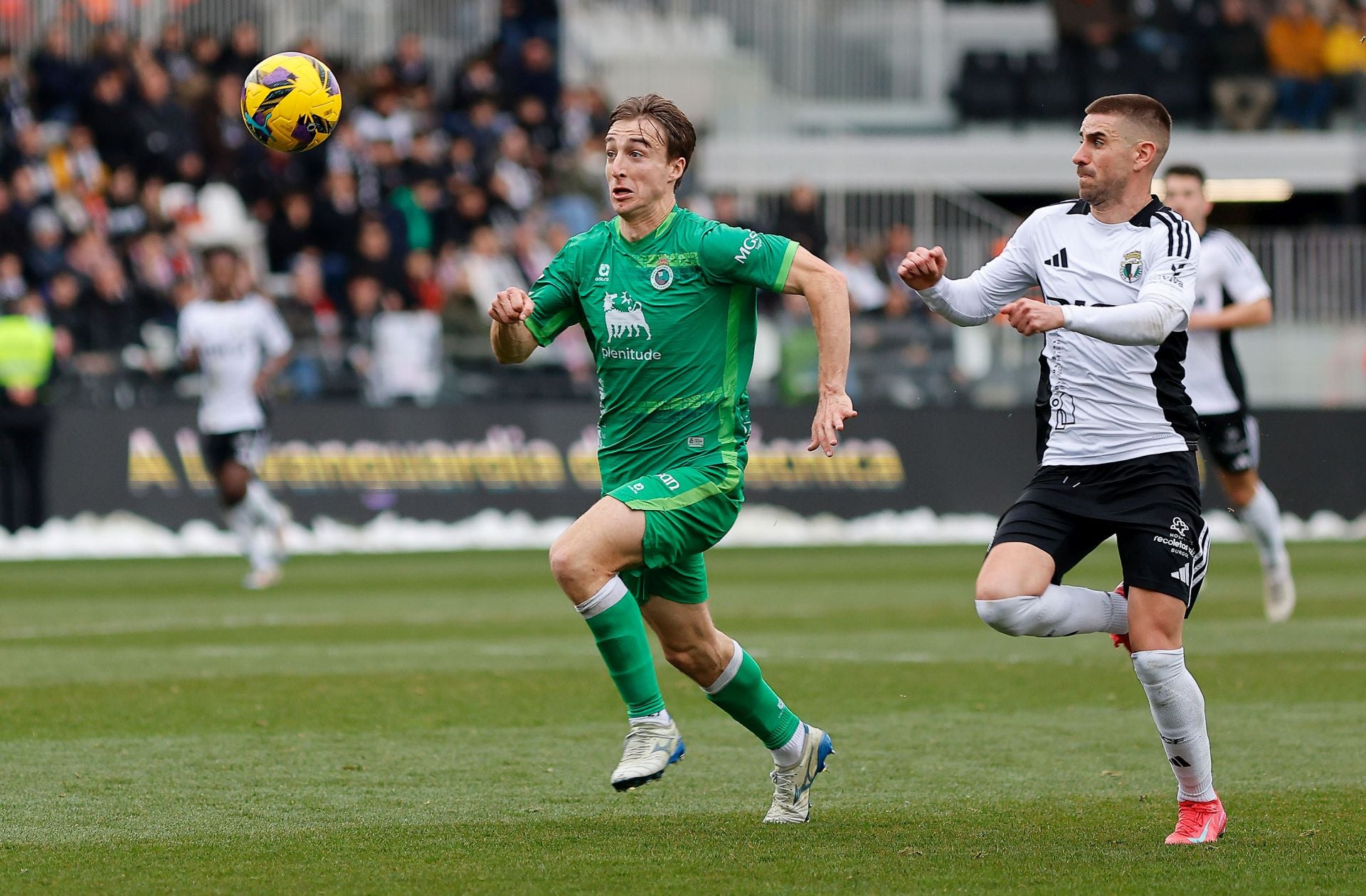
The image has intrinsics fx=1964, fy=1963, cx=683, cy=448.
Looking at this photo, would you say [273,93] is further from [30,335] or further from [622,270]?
[30,335]

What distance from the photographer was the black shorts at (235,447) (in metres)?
15.8

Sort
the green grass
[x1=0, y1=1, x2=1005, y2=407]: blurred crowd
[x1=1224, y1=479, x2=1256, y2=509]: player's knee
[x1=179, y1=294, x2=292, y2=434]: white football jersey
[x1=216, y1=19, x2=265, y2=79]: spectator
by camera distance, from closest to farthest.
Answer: the green grass
[x1=1224, y1=479, x2=1256, y2=509]: player's knee
[x1=179, y1=294, x2=292, y2=434]: white football jersey
[x1=0, y1=1, x2=1005, y2=407]: blurred crowd
[x1=216, y1=19, x2=265, y2=79]: spectator

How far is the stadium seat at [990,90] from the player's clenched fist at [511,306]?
23.4 m

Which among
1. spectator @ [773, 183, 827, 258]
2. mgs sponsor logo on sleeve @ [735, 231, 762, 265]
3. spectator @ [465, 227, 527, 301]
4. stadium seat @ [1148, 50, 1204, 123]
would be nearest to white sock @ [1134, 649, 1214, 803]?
mgs sponsor logo on sleeve @ [735, 231, 762, 265]

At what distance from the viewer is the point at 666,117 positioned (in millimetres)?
6371

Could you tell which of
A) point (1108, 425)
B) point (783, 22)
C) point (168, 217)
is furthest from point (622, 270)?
point (783, 22)

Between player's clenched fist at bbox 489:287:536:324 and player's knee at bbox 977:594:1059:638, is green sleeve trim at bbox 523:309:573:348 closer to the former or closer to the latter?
player's clenched fist at bbox 489:287:536:324

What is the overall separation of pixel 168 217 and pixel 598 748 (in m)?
15.7

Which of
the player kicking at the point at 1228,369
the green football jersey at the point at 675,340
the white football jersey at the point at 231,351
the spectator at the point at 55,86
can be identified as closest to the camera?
the green football jersey at the point at 675,340

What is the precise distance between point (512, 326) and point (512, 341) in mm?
83

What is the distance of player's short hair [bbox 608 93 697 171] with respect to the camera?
6352mm

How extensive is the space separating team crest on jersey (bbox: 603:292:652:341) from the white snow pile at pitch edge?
39.2 ft

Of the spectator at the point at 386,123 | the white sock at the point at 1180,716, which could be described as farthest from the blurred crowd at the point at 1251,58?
the white sock at the point at 1180,716

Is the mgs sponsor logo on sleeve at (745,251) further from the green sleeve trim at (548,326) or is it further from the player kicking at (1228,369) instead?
the player kicking at (1228,369)
